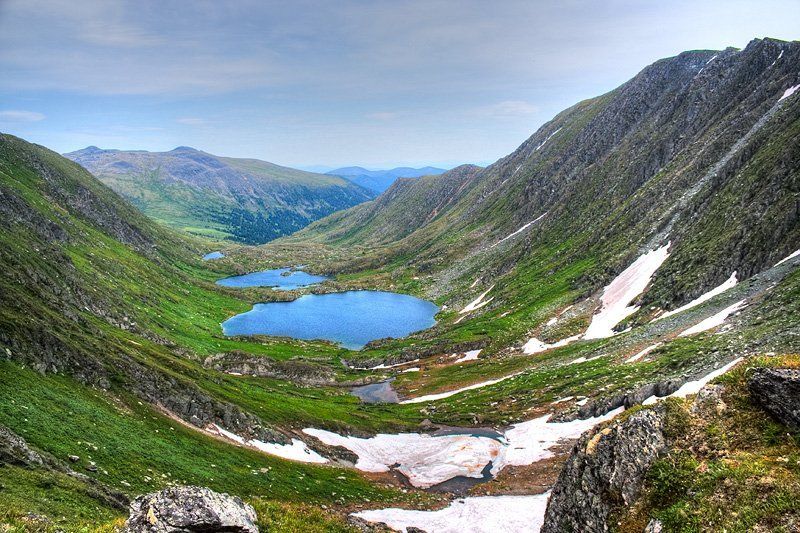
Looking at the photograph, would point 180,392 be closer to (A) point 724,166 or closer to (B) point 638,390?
(B) point 638,390

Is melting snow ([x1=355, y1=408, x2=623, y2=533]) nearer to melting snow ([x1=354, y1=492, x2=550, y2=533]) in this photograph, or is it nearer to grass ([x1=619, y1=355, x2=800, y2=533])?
melting snow ([x1=354, y1=492, x2=550, y2=533])

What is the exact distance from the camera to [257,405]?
5888 centimetres

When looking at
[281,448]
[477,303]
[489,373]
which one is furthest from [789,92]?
[281,448]

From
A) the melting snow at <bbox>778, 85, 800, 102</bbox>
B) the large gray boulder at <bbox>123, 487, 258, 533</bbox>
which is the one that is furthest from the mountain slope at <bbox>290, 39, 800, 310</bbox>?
the large gray boulder at <bbox>123, 487, 258, 533</bbox>

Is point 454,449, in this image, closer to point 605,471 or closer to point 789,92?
point 605,471

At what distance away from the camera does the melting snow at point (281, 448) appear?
45619mm

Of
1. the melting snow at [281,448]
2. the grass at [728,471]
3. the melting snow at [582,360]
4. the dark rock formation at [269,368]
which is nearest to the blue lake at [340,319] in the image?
the dark rock formation at [269,368]

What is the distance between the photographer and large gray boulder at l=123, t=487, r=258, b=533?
15906 millimetres

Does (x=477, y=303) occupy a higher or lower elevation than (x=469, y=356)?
higher

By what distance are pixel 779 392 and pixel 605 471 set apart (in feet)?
22.1

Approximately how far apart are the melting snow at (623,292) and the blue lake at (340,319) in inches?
2401

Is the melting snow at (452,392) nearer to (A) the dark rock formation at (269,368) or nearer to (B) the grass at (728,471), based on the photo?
(A) the dark rock formation at (269,368)

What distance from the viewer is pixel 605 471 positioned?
18391 mm


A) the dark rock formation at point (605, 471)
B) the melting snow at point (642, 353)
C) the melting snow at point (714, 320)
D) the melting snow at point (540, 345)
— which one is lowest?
the melting snow at point (540, 345)
